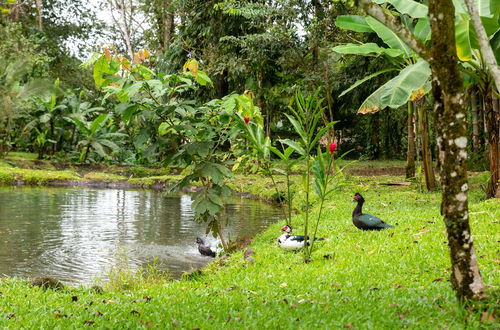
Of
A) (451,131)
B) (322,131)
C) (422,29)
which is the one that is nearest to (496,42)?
(422,29)

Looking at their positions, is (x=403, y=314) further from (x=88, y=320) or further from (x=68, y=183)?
(x=68, y=183)

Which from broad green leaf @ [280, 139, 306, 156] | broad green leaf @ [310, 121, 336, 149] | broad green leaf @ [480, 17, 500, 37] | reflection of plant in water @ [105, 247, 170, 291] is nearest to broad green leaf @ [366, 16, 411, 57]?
broad green leaf @ [480, 17, 500, 37]

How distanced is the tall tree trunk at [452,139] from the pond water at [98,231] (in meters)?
4.37

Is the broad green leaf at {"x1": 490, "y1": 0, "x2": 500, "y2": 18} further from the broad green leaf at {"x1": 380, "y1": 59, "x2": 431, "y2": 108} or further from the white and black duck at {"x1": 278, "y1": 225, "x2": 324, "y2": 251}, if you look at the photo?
the white and black duck at {"x1": 278, "y1": 225, "x2": 324, "y2": 251}

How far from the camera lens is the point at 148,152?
732 cm

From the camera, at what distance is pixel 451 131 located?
3.56 metres

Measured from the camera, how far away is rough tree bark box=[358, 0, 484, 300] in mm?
3535

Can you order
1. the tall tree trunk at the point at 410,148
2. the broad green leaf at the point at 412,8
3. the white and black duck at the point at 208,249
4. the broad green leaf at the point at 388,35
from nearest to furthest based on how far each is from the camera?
the broad green leaf at the point at 412,8 → the broad green leaf at the point at 388,35 → the white and black duck at the point at 208,249 → the tall tree trunk at the point at 410,148

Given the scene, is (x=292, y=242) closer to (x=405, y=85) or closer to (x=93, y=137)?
(x=405, y=85)

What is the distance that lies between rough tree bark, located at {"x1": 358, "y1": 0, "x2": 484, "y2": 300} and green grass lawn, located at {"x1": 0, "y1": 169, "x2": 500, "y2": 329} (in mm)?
319

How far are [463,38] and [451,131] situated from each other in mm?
2524

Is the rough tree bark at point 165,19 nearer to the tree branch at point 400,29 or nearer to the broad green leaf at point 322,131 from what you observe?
the broad green leaf at point 322,131

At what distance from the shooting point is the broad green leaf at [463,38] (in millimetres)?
5523

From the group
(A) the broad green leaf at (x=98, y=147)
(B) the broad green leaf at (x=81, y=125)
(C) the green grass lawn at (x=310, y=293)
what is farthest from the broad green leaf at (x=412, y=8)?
(B) the broad green leaf at (x=81, y=125)
